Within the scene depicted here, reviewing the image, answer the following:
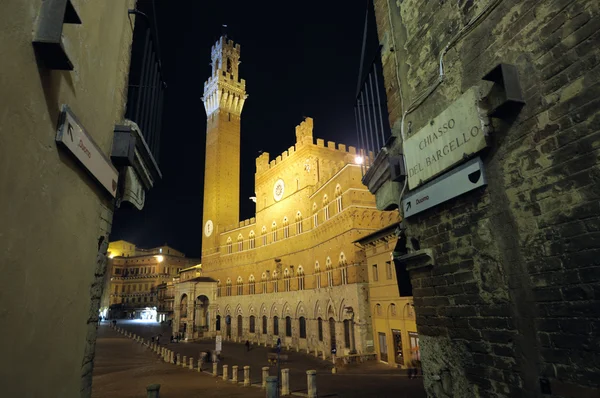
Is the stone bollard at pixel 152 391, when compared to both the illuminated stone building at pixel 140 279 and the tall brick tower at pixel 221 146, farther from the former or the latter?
the illuminated stone building at pixel 140 279

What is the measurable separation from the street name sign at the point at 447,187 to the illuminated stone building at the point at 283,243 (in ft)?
55.0

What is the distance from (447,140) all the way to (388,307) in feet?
52.6

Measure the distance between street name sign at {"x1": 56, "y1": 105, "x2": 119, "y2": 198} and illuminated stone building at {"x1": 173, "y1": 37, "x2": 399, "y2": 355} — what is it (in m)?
18.2

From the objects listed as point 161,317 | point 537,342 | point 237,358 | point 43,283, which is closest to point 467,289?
point 537,342

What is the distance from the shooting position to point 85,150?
4160 millimetres

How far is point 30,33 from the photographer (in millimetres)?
2967

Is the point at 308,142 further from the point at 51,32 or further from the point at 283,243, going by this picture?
the point at 51,32

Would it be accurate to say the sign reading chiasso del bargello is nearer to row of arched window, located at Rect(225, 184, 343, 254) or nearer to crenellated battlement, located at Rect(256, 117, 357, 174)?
row of arched window, located at Rect(225, 184, 343, 254)

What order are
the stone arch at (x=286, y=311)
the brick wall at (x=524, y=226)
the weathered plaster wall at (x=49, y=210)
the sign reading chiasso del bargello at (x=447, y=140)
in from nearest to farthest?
the weathered plaster wall at (x=49, y=210), the brick wall at (x=524, y=226), the sign reading chiasso del bargello at (x=447, y=140), the stone arch at (x=286, y=311)

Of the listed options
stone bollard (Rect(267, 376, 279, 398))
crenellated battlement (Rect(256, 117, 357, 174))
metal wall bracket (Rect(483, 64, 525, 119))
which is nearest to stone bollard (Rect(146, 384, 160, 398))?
stone bollard (Rect(267, 376, 279, 398))

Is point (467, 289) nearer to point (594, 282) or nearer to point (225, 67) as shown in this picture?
point (594, 282)

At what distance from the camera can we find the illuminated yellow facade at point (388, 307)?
55.1 ft

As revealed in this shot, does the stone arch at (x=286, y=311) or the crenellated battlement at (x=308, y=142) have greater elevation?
the crenellated battlement at (x=308, y=142)

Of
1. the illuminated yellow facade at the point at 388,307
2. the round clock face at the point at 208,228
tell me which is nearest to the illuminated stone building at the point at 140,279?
the round clock face at the point at 208,228
